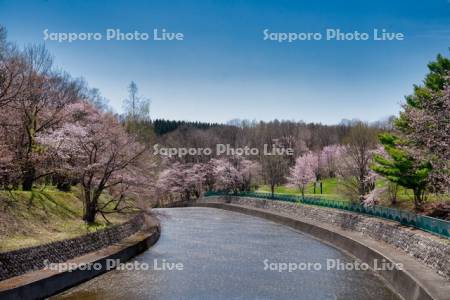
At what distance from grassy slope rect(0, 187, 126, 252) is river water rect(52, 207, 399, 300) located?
341 cm

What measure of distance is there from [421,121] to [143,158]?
19.4 meters

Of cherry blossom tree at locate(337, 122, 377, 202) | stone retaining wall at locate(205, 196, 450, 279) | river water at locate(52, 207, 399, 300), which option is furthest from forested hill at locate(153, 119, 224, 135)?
river water at locate(52, 207, 399, 300)

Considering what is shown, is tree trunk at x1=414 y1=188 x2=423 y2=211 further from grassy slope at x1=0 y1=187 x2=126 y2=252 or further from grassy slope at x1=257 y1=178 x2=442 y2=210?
grassy slope at x1=0 y1=187 x2=126 y2=252

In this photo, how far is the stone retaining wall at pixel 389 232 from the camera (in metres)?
20.8

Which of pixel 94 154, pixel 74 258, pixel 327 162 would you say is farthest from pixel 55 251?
pixel 327 162

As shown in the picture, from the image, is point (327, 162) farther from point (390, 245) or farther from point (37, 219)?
point (37, 219)

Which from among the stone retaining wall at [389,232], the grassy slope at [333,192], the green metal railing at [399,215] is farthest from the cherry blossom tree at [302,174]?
the green metal railing at [399,215]

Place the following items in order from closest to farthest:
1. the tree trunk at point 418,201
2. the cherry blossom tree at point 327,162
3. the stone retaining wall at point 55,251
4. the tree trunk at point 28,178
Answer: the stone retaining wall at point 55,251, the tree trunk at point 28,178, the tree trunk at point 418,201, the cherry blossom tree at point 327,162

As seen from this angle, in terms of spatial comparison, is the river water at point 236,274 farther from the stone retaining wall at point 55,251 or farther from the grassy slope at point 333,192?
the grassy slope at point 333,192

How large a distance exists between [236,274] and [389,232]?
35.3 ft

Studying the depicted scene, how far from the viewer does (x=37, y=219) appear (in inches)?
1011

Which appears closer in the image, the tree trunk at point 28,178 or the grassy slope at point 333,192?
the tree trunk at point 28,178

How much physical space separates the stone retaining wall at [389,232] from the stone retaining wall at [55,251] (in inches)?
698

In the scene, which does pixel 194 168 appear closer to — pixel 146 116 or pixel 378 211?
pixel 146 116
